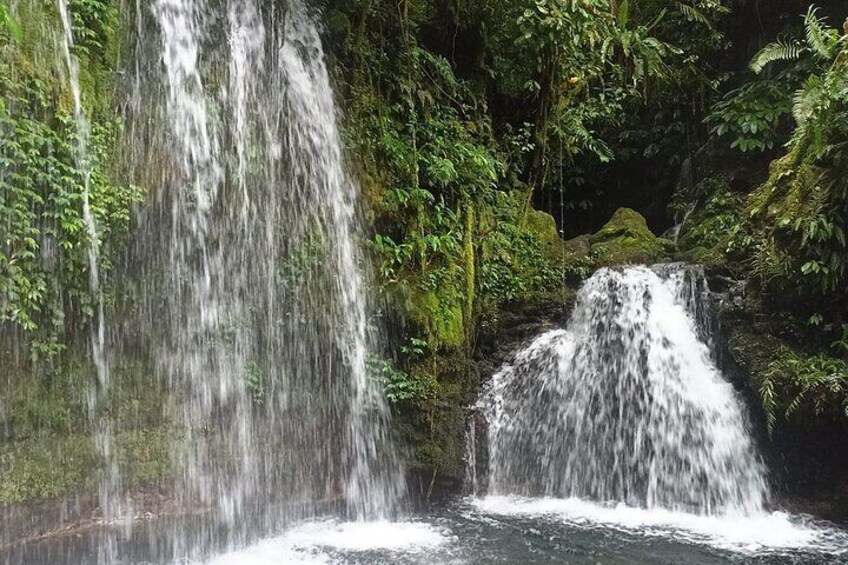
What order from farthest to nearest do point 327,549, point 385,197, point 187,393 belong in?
point 385,197, point 187,393, point 327,549

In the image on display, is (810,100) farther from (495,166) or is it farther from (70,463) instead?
(70,463)

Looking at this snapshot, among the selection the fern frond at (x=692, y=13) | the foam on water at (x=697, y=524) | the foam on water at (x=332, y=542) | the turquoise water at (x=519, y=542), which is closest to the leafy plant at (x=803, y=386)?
the foam on water at (x=697, y=524)

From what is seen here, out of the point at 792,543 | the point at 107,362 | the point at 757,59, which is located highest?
the point at 757,59

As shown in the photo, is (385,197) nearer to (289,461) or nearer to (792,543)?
(289,461)

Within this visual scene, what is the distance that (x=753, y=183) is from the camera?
10617 millimetres

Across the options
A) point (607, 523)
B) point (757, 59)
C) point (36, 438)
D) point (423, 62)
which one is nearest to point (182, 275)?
point (36, 438)

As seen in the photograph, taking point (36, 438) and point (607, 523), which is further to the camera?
point (607, 523)

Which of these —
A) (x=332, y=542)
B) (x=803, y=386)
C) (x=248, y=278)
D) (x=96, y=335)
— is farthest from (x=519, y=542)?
(x=96, y=335)

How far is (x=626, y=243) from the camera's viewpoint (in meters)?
9.88

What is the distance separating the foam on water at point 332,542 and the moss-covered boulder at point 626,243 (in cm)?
498

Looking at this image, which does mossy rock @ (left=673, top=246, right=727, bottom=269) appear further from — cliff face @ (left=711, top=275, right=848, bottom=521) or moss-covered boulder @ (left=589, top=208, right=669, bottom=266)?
cliff face @ (left=711, top=275, right=848, bottom=521)

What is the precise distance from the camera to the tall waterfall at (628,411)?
7234 millimetres

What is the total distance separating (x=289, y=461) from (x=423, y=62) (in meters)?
5.49

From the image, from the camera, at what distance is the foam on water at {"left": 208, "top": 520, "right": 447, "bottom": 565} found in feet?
18.1
